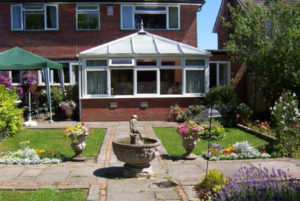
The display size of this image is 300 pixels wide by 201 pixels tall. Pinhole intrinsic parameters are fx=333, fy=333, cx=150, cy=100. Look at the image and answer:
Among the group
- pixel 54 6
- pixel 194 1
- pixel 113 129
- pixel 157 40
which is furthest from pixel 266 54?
pixel 54 6

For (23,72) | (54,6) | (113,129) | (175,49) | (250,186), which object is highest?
(54,6)

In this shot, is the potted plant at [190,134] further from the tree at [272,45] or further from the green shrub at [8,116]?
the green shrub at [8,116]

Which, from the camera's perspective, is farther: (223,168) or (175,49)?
(175,49)

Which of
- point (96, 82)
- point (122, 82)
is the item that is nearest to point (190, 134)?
point (122, 82)

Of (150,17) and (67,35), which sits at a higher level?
(150,17)

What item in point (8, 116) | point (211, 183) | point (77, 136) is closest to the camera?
point (211, 183)

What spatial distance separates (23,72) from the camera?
1775 cm

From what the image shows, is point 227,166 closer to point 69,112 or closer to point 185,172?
point 185,172

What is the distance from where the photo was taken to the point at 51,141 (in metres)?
10.5

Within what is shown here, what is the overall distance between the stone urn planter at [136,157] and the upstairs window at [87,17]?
13.3 m

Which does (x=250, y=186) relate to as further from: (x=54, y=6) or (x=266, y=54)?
(x=54, y=6)

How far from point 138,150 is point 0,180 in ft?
9.08

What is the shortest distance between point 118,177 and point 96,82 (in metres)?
8.71

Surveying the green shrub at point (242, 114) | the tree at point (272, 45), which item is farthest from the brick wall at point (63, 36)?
the green shrub at point (242, 114)
